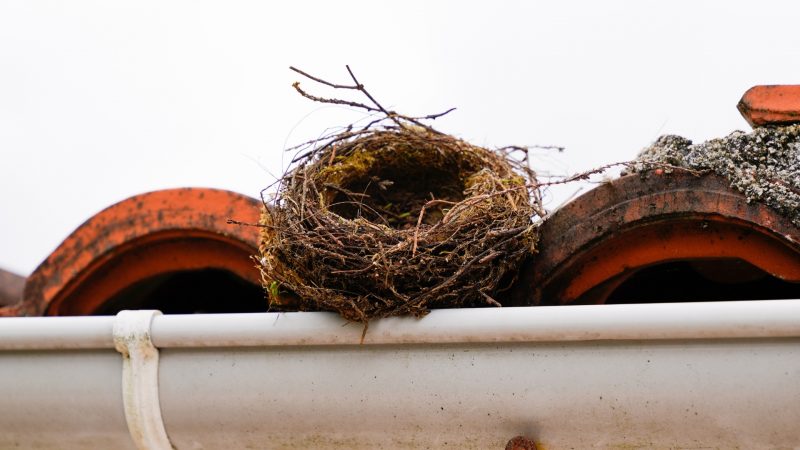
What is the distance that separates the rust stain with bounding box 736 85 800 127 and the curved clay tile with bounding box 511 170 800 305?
6.5 inches

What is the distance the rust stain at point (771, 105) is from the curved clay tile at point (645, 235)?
17 centimetres

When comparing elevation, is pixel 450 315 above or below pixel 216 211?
below

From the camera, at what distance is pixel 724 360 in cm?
117

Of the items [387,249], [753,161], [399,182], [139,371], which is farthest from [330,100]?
[753,161]

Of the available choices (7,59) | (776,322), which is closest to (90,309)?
(776,322)

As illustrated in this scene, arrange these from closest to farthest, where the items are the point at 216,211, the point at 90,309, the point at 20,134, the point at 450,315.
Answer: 1. the point at 450,315
2. the point at 216,211
3. the point at 90,309
4. the point at 20,134

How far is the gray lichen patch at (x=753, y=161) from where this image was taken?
127 cm

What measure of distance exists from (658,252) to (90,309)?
4.58 feet

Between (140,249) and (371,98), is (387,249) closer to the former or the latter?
(371,98)

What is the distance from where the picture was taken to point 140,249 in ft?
6.00

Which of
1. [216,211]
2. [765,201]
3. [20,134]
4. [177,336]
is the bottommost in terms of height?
[177,336]

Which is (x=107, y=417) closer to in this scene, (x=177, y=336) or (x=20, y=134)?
(x=177, y=336)

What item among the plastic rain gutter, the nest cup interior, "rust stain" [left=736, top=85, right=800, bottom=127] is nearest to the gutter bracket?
the plastic rain gutter

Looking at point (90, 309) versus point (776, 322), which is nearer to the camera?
point (776, 322)
